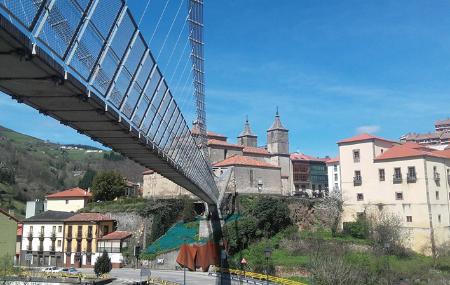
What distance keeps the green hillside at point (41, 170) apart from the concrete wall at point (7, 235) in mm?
41450

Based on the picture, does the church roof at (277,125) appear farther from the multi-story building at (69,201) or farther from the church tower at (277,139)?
the multi-story building at (69,201)

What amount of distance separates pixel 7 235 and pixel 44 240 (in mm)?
7382

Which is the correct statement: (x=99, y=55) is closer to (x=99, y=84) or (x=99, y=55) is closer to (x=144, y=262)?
(x=99, y=84)

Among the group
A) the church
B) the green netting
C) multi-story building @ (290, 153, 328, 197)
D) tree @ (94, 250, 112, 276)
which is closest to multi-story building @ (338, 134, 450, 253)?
the church

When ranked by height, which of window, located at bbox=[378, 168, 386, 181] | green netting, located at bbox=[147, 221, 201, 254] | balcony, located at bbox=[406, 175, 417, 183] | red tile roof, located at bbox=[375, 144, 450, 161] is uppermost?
red tile roof, located at bbox=[375, 144, 450, 161]

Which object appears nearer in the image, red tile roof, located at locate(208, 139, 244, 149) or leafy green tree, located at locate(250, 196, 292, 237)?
leafy green tree, located at locate(250, 196, 292, 237)

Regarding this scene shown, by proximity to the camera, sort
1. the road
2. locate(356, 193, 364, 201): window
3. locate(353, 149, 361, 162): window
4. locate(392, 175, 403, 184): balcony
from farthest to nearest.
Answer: locate(353, 149, 361, 162): window
locate(356, 193, 364, 201): window
locate(392, 175, 403, 184): balcony
the road

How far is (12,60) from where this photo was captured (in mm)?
8055

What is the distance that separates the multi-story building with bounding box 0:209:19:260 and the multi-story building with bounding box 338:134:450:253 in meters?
33.5

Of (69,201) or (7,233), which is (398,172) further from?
(69,201)

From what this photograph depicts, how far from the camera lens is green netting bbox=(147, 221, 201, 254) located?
45.9m

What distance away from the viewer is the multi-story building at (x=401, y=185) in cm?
4547

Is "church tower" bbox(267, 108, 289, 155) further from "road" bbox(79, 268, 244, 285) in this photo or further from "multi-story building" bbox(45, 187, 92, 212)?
"road" bbox(79, 268, 244, 285)

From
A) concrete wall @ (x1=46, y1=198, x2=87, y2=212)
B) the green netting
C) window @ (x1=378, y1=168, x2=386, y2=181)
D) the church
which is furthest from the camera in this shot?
concrete wall @ (x1=46, y1=198, x2=87, y2=212)
